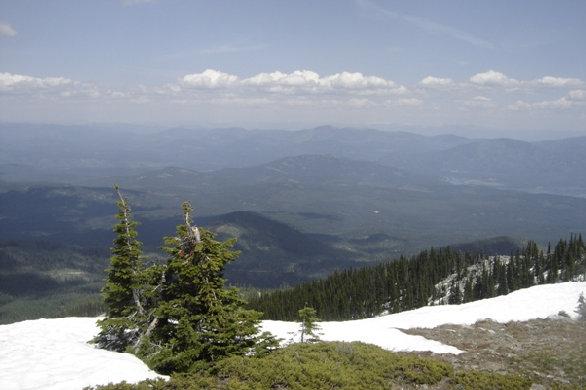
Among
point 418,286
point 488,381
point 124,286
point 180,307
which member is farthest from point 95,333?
point 418,286

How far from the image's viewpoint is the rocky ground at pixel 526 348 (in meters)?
19.2

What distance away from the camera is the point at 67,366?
1658 cm

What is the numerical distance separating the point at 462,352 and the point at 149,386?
1982 centimetres

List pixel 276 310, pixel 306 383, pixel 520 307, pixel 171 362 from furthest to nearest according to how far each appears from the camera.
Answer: pixel 276 310, pixel 520 307, pixel 171 362, pixel 306 383

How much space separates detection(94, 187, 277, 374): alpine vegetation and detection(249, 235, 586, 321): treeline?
67.2 meters

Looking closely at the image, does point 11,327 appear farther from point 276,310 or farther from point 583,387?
point 276,310

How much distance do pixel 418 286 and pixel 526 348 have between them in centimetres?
7142

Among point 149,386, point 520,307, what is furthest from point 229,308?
point 520,307

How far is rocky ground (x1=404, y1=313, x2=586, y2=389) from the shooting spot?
19.2 meters

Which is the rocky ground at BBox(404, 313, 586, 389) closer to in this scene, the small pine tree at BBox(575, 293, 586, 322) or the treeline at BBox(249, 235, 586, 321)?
the small pine tree at BBox(575, 293, 586, 322)

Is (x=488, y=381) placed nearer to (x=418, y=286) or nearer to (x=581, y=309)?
(x=581, y=309)

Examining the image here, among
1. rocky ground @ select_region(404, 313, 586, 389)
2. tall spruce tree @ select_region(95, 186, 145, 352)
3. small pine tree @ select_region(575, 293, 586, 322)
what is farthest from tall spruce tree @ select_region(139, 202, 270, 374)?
small pine tree @ select_region(575, 293, 586, 322)

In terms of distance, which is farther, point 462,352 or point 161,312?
point 462,352

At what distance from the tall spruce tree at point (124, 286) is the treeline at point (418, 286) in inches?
2625
